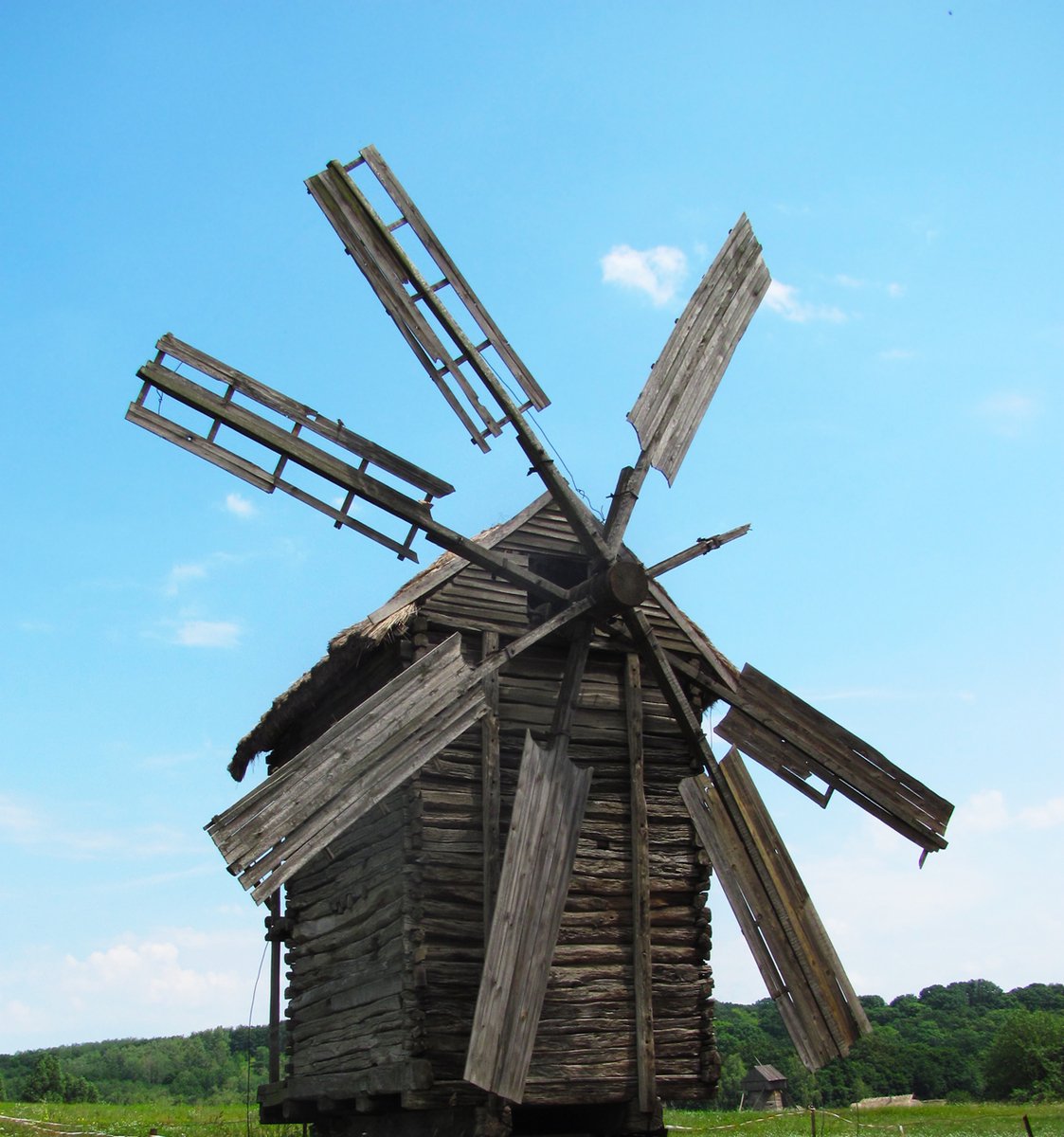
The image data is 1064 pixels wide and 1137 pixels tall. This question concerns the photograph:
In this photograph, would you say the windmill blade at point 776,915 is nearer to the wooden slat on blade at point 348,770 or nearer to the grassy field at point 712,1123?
the wooden slat on blade at point 348,770

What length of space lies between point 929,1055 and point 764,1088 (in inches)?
240

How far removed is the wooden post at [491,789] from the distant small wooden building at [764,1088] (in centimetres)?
3320

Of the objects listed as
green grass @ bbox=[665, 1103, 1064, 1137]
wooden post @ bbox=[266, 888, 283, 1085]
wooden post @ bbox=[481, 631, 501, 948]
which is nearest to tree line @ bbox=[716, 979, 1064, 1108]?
green grass @ bbox=[665, 1103, 1064, 1137]

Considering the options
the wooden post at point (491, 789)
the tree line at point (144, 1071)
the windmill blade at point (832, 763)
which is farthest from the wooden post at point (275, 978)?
the tree line at point (144, 1071)

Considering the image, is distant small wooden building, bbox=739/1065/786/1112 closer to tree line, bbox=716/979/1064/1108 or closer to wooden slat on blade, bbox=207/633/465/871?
tree line, bbox=716/979/1064/1108

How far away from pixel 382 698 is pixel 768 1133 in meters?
14.8

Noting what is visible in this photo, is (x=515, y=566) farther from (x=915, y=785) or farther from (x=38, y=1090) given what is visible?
(x=38, y=1090)

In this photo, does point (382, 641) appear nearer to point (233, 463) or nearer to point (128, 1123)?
point (233, 463)

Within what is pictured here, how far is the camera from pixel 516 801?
29.9 feet

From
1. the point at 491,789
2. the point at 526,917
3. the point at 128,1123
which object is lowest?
the point at 128,1123

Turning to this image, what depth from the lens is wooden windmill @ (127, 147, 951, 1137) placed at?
29.1 ft

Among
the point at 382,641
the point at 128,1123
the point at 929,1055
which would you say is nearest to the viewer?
the point at 382,641

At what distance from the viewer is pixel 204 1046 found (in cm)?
4931

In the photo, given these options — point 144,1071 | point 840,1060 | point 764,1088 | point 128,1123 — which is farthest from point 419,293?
point 144,1071
